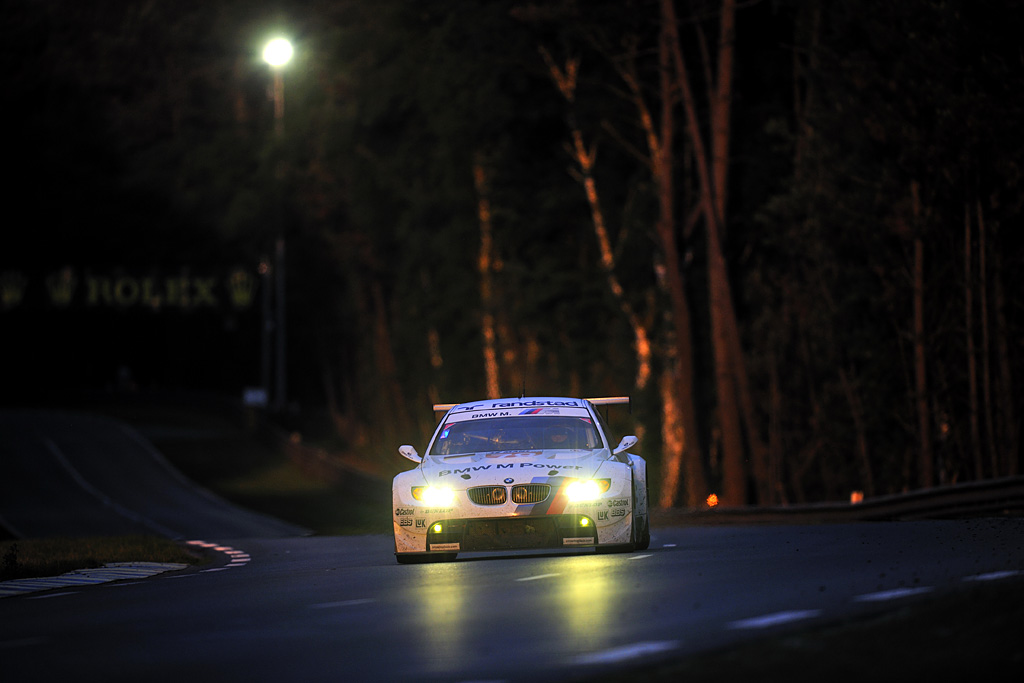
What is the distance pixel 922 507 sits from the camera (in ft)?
78.0

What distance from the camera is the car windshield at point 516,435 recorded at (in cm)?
1709

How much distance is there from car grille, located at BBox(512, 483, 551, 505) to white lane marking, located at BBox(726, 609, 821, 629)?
4.69 m

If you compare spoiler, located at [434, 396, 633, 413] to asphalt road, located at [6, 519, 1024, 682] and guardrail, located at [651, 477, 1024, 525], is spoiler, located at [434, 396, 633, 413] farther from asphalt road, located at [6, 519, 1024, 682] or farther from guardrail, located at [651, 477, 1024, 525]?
guardrail, located at [651, 477, 1024, 525]

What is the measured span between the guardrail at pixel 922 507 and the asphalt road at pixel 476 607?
3521 mm

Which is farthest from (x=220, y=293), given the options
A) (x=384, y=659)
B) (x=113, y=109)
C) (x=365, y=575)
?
(x=384, y=659)

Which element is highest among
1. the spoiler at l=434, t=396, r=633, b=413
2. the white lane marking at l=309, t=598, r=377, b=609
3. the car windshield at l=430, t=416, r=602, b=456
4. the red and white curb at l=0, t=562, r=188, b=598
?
the spoiler at l=434, t=396, r=633, b=413

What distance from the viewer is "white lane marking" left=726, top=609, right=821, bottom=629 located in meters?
10.7

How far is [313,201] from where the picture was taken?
270ft

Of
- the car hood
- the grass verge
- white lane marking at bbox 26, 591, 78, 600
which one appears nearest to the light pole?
the grass verge

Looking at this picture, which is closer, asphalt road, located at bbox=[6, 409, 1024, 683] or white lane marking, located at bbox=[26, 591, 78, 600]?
asphalt road, located at bbox=[6, 409, 1024, 683]

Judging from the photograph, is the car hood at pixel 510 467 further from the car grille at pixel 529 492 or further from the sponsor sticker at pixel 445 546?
the sponsor sticker at pixel 445 546

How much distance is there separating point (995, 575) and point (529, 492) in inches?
173

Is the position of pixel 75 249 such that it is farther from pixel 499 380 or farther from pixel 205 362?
pixel 499 380

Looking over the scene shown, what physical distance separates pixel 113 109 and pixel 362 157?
1481 inches
